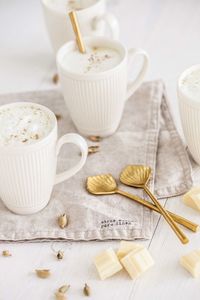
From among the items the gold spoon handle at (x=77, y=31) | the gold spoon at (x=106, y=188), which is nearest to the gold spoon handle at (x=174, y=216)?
the gold spoon at (x=106, y=188)

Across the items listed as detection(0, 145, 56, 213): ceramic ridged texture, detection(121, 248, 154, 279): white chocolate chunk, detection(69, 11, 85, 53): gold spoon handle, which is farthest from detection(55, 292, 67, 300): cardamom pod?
detection(69, 11, 85, 53): gold spoon handle

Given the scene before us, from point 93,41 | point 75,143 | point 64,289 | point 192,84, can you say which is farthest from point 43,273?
point 93,41

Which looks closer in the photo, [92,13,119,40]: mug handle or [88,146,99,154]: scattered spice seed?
[88,146,99,154]: scattered spice seed

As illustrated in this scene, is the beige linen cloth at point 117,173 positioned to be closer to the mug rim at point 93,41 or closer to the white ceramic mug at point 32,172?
the white ceramic mug at point 32,172

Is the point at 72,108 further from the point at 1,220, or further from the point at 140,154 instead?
the point at 1,220

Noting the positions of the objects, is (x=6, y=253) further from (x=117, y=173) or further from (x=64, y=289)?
(x=117, y=173)

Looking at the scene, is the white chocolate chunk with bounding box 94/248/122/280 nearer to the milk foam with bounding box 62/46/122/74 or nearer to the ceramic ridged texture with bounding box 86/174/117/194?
the ceramic ridged texture with bounding box 86/174/117/194

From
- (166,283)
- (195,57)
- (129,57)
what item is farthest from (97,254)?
(195,57)
